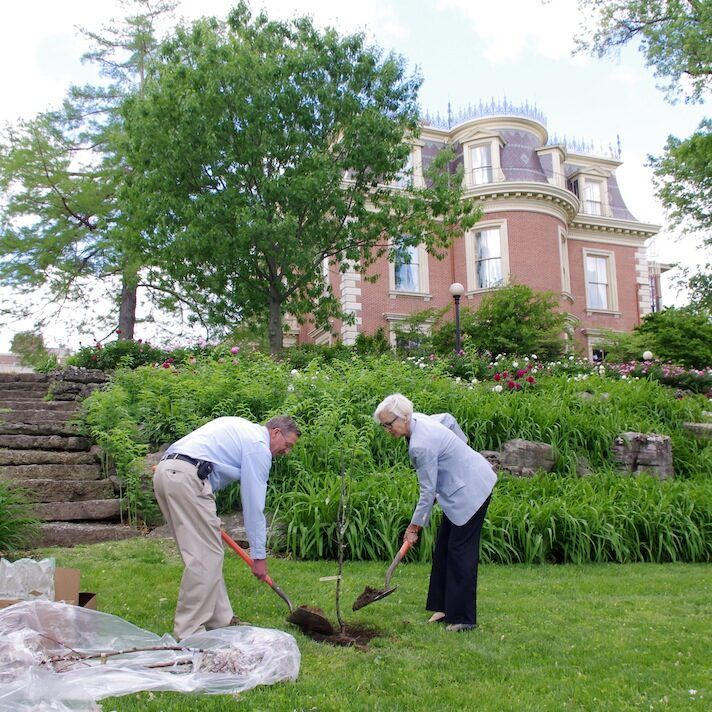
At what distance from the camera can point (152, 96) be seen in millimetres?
15422

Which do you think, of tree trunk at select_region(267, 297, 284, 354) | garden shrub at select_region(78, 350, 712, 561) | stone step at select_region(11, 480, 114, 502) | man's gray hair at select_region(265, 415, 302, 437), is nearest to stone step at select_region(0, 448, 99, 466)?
garden shrub at select_region(78, 350, 712, 561)

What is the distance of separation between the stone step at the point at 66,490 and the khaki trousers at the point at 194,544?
12.2ft

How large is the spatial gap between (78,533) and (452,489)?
3983mm

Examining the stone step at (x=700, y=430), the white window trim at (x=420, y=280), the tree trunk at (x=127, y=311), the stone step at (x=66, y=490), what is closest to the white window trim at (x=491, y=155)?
the white window trim at (x=420, y=280)

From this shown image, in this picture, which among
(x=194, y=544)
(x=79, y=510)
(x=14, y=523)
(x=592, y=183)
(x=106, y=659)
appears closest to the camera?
(x=106, y=659)

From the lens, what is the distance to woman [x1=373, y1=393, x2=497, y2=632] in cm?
477

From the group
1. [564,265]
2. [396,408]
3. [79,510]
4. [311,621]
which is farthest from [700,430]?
[564,265]

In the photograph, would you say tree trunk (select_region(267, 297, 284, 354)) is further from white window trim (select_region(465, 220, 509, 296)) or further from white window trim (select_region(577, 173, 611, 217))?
white window trim (select_region(577, 173, 611, 217))

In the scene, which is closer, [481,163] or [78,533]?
[78,533]

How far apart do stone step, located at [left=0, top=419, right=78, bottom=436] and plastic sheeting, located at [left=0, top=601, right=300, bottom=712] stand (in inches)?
233

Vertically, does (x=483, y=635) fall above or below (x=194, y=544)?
below

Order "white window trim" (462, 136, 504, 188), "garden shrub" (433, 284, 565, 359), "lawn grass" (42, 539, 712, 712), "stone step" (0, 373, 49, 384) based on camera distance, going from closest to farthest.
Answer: "lawn grass" (42, 539, 712, 712)
"stone step" (0, 373, 49, 384)
"garden shrub" (433, 284, 565, 359)
"white window trim" (462, 136, 504, 188)

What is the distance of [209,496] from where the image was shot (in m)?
4.36

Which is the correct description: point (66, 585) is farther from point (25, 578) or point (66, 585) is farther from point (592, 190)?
point (592, 190)
